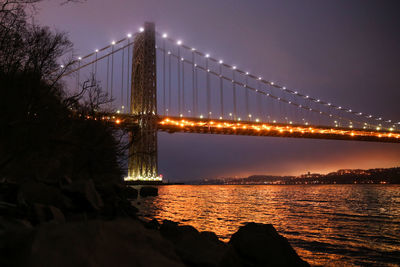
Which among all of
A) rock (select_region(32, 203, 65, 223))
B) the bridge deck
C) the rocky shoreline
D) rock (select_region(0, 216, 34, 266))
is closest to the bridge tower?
the bridge deck

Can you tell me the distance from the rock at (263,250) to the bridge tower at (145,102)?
3432cm

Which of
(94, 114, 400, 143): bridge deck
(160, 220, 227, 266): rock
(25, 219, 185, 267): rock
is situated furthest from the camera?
(94, 114, 400, 143): bridge deck

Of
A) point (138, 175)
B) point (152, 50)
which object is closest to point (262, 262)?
point (138, 175)

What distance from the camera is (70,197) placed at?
456 cm

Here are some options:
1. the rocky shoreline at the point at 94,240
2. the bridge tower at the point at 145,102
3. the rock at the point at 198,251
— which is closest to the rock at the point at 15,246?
the rocky shoreline at the point at 94,240

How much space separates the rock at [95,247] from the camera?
193cm

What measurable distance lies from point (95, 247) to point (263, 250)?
2.36 meters

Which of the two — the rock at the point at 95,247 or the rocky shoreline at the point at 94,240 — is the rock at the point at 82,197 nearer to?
the rocky shoreline at the point at 94,240

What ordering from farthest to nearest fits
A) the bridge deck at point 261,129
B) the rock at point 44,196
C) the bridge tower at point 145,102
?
1. the bridge deck at point 261,129
2. the bridge tower at point 145,102
3. the rock at point 44,196

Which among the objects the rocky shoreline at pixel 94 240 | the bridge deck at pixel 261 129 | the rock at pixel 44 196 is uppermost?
the bridge deck at pixel 261 129

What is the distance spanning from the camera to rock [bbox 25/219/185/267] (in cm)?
193

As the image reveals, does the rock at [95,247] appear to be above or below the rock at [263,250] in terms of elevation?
above

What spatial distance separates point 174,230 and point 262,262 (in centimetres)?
183

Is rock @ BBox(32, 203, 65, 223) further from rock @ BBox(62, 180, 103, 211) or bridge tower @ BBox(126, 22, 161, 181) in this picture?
bridge tower @ BBox(126, 22, 161, 181)
